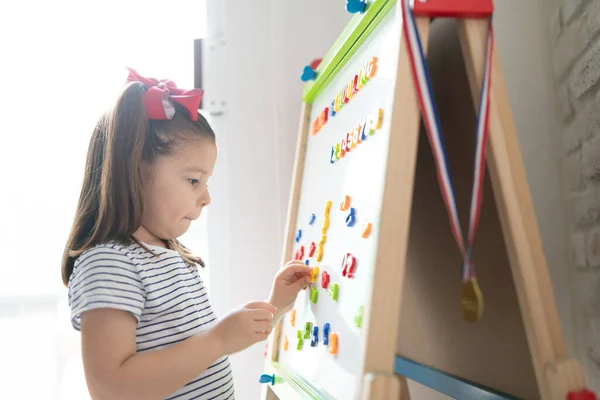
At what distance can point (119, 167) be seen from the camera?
88cm

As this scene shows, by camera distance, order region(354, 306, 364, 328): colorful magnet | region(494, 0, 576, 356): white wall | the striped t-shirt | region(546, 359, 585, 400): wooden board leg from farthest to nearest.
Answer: region(494, 0, 576, 356): white wall, the striped t-shirt, region(354, 306, 364, 328): colorful magnet, region(546, 359, 585, 400): wooden board leg

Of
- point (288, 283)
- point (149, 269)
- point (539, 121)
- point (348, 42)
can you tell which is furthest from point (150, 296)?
point (539, 121)

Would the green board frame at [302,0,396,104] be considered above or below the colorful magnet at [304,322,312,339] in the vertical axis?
above

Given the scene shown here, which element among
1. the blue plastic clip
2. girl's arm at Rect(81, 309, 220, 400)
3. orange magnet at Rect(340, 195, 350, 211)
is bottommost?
girl's arm at Rect(81, 309, 220, 400)

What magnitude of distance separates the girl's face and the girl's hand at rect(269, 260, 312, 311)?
196 mm

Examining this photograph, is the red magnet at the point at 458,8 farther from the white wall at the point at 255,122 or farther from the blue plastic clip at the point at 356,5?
A: the white wall at the point at 255,122

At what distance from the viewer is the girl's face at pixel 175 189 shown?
35.7 inches

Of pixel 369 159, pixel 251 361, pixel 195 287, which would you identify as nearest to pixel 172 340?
pixel 195 287

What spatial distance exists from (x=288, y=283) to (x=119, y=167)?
0.36 meters

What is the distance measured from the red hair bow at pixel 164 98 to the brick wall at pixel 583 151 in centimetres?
65

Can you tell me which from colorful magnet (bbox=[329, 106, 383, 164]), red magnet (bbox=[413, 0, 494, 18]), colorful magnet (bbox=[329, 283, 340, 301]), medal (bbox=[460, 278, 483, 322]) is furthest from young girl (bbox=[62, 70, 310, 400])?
red magnet (bbox=[413, 0, 494, 18])

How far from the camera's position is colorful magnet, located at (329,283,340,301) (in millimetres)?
802

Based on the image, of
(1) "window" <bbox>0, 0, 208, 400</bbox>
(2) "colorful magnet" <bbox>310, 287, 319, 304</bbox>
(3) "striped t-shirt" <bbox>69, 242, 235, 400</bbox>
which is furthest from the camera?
(1) "window" <bbox>0, 0, 208, 400</bbox>

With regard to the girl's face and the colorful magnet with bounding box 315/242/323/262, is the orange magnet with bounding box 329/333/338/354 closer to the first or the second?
the colorful magnet with bounding box 315/242/323/262
